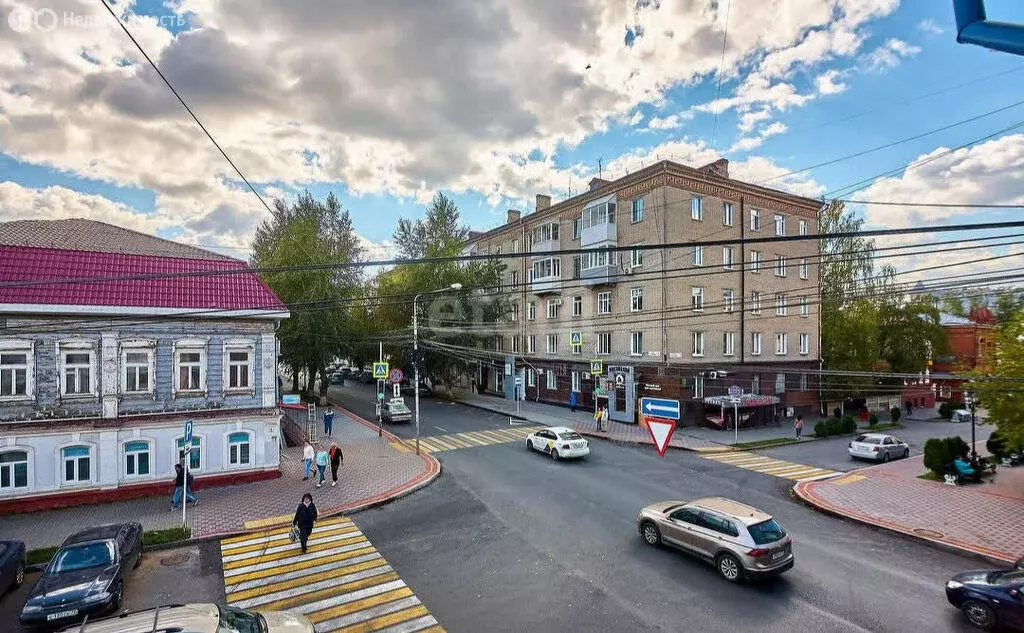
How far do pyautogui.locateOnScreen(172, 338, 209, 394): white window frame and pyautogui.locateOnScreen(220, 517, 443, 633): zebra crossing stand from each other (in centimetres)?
708

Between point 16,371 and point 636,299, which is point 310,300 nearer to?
point 16,371

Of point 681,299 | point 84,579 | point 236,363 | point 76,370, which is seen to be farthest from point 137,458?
point 681,299

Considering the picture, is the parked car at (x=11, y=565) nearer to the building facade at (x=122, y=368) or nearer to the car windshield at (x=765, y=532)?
the building facade at (x=122, y=368)

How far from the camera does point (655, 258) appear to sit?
34.5 m

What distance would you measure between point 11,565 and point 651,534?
15.3 meters

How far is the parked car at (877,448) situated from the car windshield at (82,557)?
31.3 meters

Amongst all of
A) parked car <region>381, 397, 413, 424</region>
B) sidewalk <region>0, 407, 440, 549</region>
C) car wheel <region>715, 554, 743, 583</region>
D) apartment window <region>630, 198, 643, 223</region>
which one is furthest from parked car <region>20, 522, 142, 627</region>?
apartment window <region>630, 198, 643, 223</region>

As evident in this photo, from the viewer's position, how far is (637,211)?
35.0 meters

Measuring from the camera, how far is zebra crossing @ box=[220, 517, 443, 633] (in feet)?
32.3

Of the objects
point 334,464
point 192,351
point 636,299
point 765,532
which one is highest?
point 636,299

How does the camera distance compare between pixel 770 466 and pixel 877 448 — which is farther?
pixel 877 448

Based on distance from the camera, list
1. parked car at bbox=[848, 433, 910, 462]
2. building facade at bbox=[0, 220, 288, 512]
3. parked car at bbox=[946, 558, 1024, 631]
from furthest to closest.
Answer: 1. parked car at bbox=[848, 433, 910, 462]
2. building facade at bbox=[0, 220, 288, 512]
3. parked car at bbox=[946, 558, 1024, 631]

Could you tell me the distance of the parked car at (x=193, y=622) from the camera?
6.59 metres

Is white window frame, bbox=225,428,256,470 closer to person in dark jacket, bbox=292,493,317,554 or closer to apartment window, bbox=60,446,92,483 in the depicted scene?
apartment window, bbox=60,446,92,483
